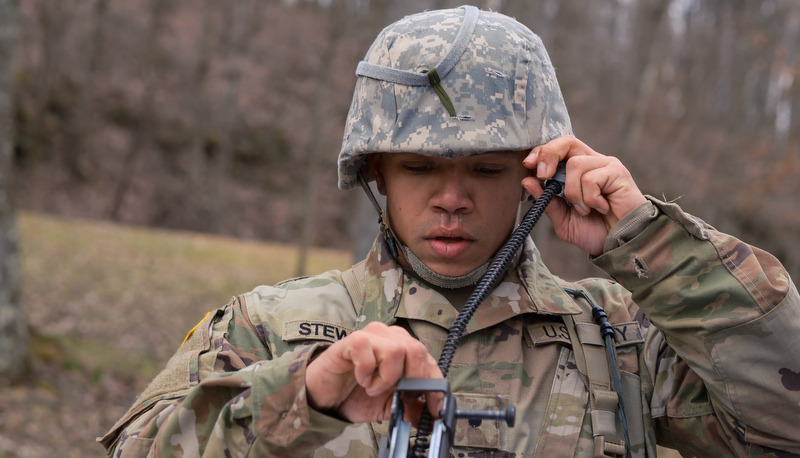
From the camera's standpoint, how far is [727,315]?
79.3 inches

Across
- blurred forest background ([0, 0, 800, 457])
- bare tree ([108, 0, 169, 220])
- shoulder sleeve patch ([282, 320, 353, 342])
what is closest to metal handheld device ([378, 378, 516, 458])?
shoulder sleeve patch ([282, 320, 353, 342])

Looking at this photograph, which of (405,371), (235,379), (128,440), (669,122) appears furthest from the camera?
(669,122)

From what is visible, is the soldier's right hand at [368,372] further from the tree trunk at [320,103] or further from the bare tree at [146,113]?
the bare tree at [146,113]

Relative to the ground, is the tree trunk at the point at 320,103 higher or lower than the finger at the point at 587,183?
lower

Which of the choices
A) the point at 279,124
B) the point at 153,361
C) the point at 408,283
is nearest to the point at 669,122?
the point at 279,124

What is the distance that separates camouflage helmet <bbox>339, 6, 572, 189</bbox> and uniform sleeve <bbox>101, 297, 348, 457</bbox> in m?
0.84

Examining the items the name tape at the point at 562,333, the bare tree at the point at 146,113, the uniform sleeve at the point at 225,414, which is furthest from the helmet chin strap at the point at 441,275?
the bare tree at the point at 146,113

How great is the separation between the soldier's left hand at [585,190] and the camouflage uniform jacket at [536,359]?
0.08 metres

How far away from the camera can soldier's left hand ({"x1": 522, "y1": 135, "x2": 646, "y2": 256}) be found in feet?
7.02

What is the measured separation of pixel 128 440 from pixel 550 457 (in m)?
1.17

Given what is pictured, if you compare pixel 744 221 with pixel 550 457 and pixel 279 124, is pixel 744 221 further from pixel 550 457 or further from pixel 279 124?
pixel 550 457

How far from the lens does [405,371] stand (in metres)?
1.68

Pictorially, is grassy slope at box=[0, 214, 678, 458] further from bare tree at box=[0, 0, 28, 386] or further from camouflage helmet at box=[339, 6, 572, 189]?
camouflage helmet at box=[339, 6, 572, 189]

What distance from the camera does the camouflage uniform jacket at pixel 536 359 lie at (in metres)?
1.85
